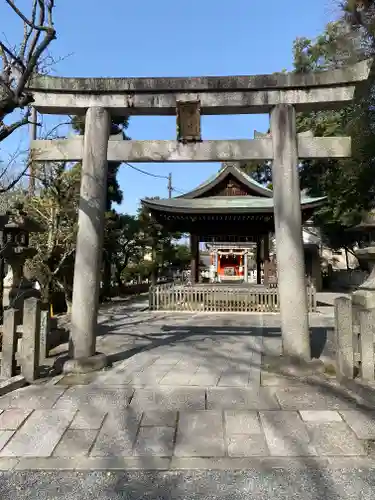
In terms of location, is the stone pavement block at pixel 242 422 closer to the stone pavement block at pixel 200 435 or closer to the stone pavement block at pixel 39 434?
the stone pavement block at pixel 200 435

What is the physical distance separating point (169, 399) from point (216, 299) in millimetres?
9545

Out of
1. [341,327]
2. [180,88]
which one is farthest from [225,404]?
[180,88]

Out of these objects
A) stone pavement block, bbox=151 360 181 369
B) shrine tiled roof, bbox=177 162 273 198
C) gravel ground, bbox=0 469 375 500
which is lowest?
gravel ground, bbox=0 469 375 500

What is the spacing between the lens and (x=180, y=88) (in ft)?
18.0

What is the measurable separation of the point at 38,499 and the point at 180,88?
527 cm

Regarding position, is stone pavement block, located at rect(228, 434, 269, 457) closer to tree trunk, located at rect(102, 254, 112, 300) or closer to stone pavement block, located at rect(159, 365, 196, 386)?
stone pavement block, located at rect(159, 365, 196, 386)

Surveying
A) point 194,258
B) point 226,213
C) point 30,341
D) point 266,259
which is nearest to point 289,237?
point 30,341

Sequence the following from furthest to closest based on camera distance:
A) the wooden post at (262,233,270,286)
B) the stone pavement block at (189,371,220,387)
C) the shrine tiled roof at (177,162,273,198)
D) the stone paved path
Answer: the shrine tiled roof at (177,162,273,198)
the wooden post at (262,233,270,286)
the stone pavement block at (189,371,220,387)
the stone paved path

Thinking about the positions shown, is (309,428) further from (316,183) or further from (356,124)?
Result: (316,183)

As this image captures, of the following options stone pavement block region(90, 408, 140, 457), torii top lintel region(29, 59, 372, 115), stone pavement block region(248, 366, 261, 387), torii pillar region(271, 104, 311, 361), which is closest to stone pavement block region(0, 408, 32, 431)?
stone pavement block region(90, 408, 140, 457)

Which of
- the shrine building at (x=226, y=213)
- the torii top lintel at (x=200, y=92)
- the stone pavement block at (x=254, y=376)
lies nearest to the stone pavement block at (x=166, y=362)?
the stone pavement block at (x=254, y=376)

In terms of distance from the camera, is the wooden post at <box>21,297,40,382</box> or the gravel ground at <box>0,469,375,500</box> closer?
the gravel ground at <box>0,469,375,500</box>

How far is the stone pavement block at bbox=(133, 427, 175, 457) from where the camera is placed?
3.10 metres

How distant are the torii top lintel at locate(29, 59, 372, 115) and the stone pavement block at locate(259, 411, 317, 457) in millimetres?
4324
